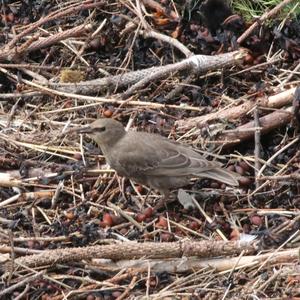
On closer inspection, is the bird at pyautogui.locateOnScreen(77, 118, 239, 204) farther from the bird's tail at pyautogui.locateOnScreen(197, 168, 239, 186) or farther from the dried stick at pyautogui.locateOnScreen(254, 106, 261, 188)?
the dried stick at pyautogui.locateOnScreen(254, 106, 261, 188)

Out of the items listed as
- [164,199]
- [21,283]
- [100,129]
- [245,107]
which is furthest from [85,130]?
[21,283]

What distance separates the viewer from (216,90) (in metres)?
5.98

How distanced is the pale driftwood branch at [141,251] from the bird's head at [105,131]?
0.98 m

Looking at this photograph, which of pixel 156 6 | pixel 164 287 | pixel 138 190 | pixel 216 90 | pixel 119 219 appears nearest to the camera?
pixel 164 287

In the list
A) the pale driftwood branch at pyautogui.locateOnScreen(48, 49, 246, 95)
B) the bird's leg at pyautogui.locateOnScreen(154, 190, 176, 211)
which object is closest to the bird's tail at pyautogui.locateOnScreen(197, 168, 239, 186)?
the bird's leg at pyautogui.locateOnScreen(154, 190, 176, 211)

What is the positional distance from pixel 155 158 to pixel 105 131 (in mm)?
329

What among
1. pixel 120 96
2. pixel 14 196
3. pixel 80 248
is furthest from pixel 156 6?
pixel 80 248

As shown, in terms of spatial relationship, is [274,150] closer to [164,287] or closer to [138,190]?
[138,190]

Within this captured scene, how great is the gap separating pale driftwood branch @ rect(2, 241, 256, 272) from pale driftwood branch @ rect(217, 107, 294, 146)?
3.28 ft

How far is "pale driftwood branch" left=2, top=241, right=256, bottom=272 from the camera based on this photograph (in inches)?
180

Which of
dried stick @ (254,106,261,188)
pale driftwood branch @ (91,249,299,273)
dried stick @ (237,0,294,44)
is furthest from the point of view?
dried stick @ (237,0,294,44)

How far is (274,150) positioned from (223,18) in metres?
1.19

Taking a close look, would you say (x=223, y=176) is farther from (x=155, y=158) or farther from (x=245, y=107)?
(x=245, y=107)

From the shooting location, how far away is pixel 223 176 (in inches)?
204
